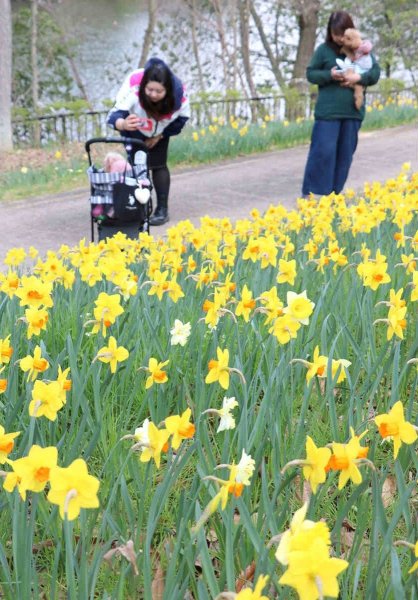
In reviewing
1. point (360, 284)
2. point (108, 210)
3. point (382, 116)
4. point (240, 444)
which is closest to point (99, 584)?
point (240, 444)

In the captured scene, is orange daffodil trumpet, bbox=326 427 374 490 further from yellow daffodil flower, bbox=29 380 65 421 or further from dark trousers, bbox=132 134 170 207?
dark trousers, bbox=132 134 170 207

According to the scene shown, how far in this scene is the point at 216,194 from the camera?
7605mm

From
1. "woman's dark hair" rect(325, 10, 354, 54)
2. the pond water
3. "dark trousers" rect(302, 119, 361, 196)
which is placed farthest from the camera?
the pond water

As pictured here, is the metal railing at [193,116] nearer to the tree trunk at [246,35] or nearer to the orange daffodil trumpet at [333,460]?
the tree trunk at [246,35]

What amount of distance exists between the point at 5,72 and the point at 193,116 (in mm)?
3629

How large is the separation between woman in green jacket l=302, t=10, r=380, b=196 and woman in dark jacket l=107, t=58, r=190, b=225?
111 centimetres

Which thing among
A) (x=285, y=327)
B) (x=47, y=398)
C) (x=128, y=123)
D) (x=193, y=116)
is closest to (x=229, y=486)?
(x=47, y=398)

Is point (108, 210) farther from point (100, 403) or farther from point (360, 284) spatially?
point (100, 403)

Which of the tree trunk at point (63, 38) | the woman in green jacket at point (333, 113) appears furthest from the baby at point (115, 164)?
the tree trunk at point (63, 38)

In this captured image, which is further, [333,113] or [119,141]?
[333,113]

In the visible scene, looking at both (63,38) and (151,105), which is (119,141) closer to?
(151,105)

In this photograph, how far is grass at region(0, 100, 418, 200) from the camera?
809cm

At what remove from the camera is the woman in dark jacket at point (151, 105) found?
5465mm

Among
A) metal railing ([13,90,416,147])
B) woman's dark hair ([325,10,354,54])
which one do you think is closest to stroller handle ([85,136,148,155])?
woman's dark hair ([325,10,354,54])
